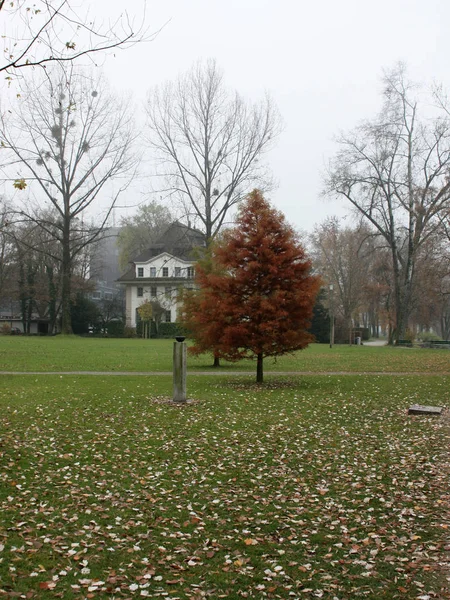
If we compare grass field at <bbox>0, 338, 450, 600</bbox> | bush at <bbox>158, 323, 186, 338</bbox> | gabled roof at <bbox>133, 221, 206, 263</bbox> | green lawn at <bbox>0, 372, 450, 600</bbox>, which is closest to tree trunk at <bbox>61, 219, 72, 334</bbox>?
gabled roof at <bbox>133, 221, 206, 263</bbox>

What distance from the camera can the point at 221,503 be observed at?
635 centimetres

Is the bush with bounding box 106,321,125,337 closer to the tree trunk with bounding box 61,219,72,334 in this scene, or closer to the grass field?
the tree trunk with bounding box 61,219,72,334

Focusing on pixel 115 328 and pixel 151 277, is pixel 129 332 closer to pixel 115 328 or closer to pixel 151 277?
pixel 115 328

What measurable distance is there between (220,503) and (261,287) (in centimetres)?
1148

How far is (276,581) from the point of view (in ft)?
14.5

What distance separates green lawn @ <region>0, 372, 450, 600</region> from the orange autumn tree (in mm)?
5011

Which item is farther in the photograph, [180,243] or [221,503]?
[180,243]

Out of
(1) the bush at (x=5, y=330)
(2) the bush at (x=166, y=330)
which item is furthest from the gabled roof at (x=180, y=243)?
(1) the bush at (x=5, y=330)

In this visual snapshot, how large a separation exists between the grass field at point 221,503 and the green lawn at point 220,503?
19mm

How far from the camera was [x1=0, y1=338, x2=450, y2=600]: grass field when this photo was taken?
4.46 meters

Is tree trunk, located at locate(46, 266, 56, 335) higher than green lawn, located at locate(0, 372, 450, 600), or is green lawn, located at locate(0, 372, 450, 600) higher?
tree trunk, located at locate(46, 266, 56, 335)

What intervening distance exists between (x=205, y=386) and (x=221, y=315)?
7.11 ft

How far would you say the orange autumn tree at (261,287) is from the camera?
17203mm

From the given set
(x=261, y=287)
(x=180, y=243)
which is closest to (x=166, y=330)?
(x=180, y=243)
